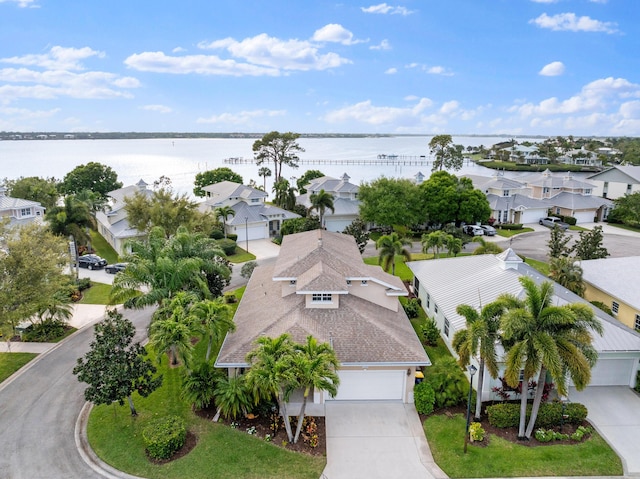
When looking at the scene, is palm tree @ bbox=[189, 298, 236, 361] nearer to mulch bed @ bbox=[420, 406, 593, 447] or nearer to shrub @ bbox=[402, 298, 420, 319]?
mulch bed @ bbox=[420, 406, 593, 447]

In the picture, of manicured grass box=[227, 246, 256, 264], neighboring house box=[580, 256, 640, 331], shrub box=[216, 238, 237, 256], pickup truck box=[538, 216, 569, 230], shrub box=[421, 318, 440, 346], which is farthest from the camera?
pickup truck box=[538, 216, 569, 230]

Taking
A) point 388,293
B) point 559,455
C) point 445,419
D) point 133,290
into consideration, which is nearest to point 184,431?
point 133,290

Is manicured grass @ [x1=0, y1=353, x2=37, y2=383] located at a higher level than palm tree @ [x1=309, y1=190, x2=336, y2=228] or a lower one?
lower

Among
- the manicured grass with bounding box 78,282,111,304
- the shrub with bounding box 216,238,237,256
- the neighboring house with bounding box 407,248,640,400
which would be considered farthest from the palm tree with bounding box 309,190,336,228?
the manicured grass with bounding box 78,282,111,304

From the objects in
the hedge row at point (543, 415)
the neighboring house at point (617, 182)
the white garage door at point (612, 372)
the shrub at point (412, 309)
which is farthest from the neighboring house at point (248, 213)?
the neighboring house at point (617, 182)

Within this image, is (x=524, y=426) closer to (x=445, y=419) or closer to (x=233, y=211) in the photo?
(x=445, y=419)

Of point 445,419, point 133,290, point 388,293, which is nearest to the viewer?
point 445,419
